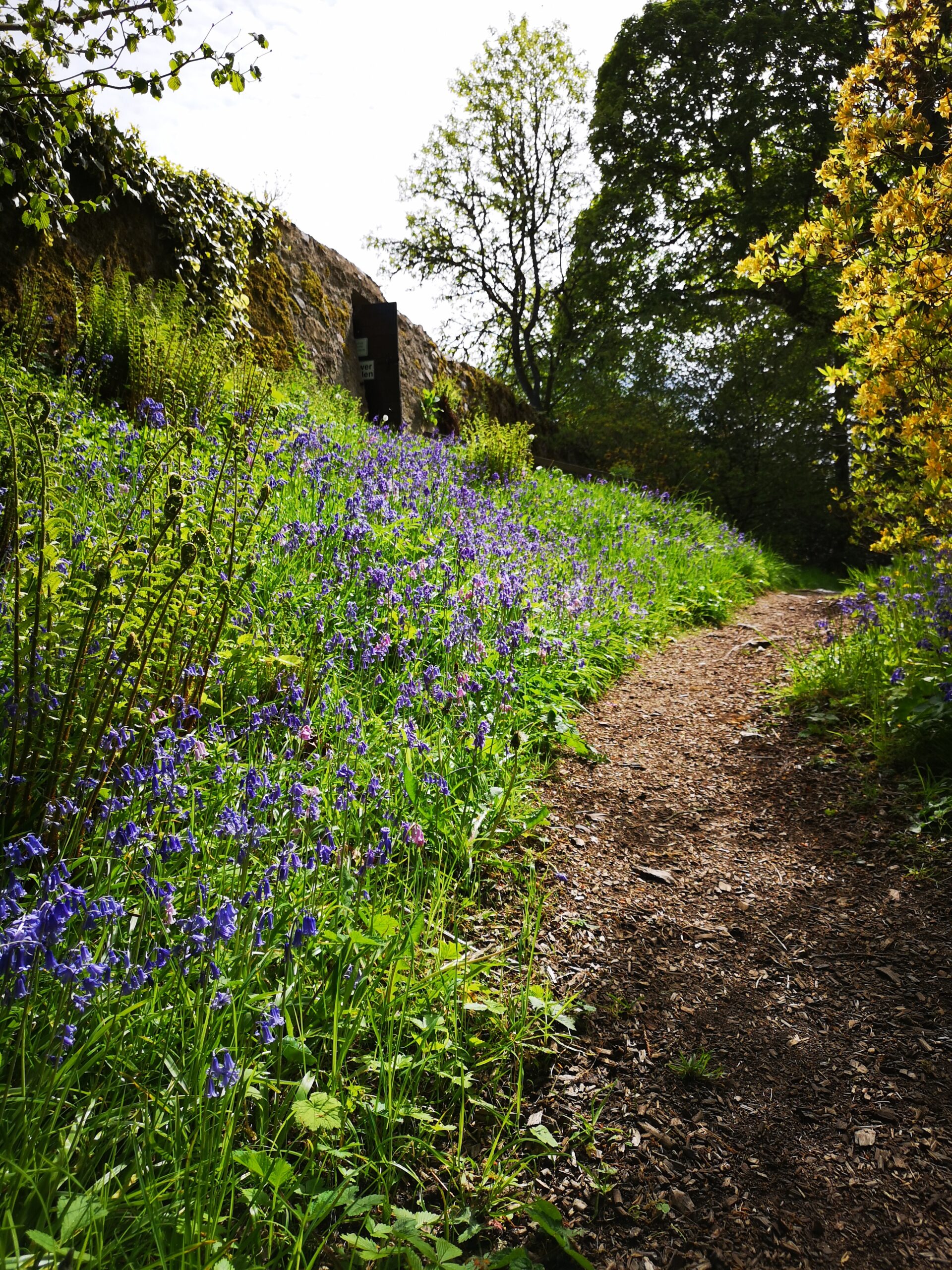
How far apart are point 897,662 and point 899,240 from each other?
7.19 ft

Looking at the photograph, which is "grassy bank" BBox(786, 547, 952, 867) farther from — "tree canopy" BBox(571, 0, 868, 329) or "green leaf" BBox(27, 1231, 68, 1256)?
"tree canopy" BBox(571, 0, 868, 329)

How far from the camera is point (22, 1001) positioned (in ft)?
4.88

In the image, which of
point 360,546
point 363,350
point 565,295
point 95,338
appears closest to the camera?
point 360,546

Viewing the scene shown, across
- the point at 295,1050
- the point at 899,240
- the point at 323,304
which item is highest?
the point at 323,304

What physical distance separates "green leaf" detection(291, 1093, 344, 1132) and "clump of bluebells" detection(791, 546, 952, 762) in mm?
3047

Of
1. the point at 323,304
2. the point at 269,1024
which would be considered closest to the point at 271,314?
the point at 323,304

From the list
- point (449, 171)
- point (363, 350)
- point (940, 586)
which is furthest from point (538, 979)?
point (449, 171)

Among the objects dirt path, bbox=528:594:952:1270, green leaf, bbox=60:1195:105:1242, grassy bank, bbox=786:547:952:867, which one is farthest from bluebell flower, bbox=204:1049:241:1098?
grassy bank, bbox=786:547:952:867

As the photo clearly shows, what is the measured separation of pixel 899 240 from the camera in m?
3.59

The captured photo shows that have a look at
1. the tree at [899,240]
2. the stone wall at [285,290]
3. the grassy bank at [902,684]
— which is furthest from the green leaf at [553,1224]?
the stone wall at [285,290]

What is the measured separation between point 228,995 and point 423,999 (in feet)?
2.03

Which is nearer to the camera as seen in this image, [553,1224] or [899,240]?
[553,1224]

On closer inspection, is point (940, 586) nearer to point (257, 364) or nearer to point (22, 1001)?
point (22, 1001)

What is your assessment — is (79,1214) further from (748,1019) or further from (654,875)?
(654,875)
